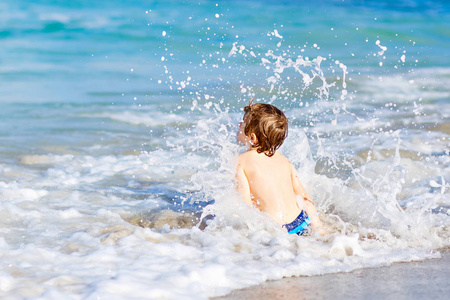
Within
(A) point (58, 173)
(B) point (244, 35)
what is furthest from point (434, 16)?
(A) point (58, 173)

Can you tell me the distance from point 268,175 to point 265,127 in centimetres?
32

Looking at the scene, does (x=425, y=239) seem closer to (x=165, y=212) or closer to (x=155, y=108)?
(x=165, y=212)

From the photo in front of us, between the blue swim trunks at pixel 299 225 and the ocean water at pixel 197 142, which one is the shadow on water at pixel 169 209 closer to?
the ocean water at pixel 197 142

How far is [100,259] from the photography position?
3291 millimetres

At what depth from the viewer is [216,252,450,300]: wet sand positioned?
9.17 ft

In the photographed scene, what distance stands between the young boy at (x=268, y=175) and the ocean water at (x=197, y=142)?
5.5 inches

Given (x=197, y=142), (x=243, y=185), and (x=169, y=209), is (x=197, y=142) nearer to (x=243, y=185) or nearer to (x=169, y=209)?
(x=169, y=209)

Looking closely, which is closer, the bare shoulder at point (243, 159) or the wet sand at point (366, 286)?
the wet sand at point (366, 286)

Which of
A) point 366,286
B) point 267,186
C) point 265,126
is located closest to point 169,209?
point 267,186

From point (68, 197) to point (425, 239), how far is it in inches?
115

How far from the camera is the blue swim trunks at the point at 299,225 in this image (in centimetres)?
394

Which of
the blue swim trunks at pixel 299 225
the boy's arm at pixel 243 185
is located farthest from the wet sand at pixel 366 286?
the boy's arm at pixel 243 185

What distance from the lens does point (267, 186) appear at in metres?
4.02

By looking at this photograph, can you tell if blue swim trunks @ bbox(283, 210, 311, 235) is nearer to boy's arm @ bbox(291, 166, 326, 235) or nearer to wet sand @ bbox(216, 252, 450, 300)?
boy's arm @ bbox(291, 166, 326, 235)
